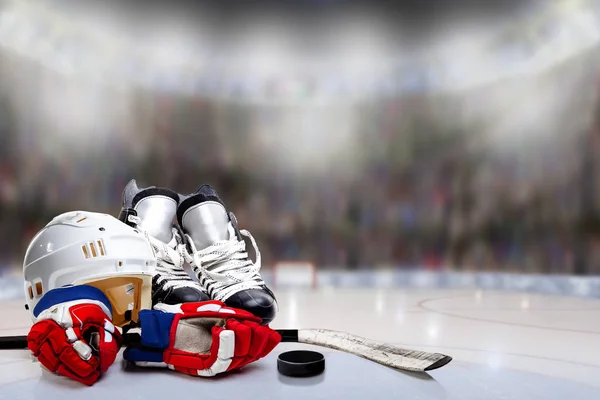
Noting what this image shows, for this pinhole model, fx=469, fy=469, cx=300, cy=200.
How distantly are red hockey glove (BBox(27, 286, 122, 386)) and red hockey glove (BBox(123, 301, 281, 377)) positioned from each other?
0.21 ft

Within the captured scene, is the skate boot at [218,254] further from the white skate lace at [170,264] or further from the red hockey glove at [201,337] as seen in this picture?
the red hockey glove at [201,337]

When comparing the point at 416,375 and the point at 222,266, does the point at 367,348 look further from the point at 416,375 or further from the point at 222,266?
the point at 222,266

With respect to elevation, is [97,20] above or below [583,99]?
above

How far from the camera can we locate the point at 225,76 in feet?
9.08

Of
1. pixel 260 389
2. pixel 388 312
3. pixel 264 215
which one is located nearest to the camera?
pixel 260 389

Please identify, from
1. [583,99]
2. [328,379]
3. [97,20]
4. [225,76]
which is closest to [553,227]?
[583,99]

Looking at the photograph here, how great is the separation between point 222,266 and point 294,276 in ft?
5.03

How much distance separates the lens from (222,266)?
3.05 ft

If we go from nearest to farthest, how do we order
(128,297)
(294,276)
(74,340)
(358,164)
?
(74,340) < (128,297) < (294,276) < (358,164)

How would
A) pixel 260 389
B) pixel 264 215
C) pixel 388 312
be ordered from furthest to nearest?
pixel 264 215 < pixel 388 312 < pixel 260 389

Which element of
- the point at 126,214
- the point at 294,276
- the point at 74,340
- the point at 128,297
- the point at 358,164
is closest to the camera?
the point at 74,340

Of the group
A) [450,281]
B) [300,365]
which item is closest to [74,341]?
[300,365]

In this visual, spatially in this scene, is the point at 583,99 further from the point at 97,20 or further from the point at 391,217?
the point at 97,20

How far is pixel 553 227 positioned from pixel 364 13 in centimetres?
159
